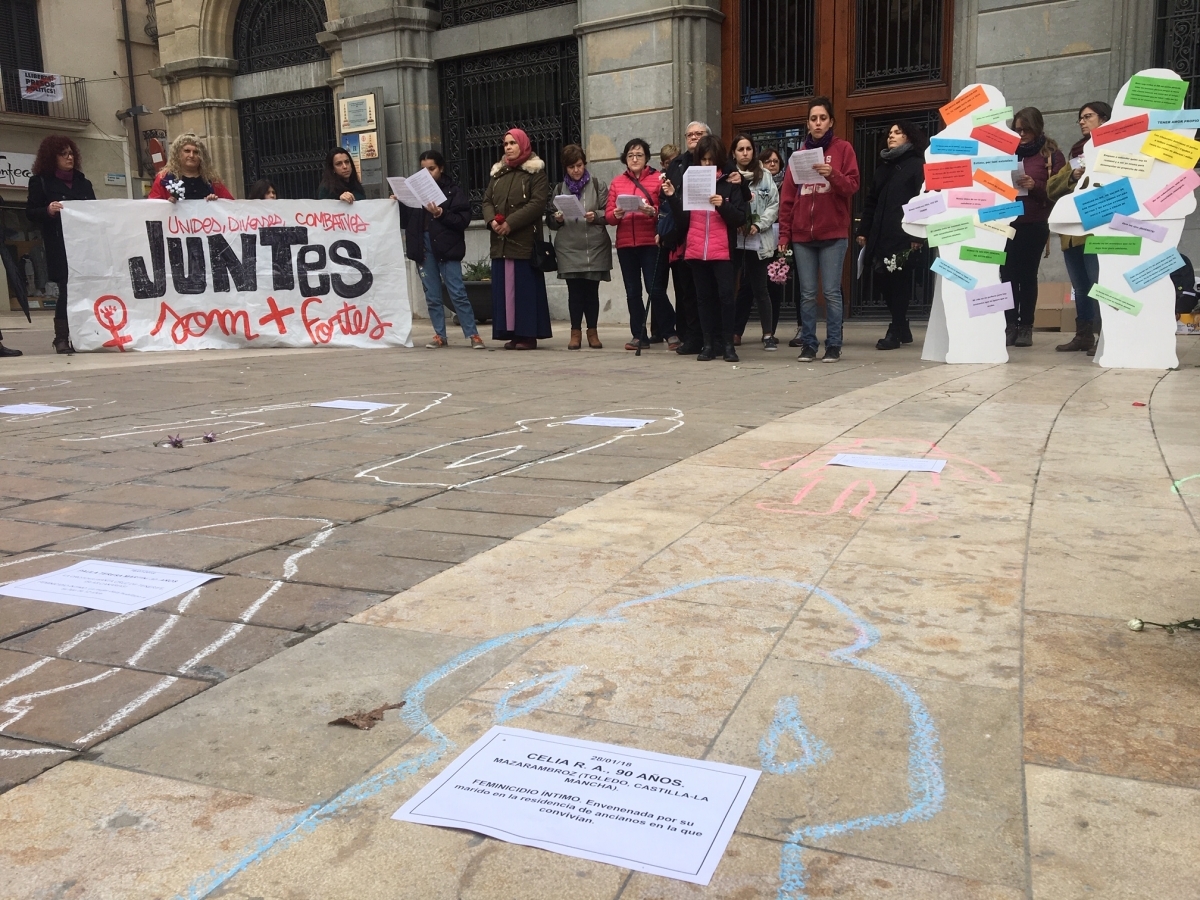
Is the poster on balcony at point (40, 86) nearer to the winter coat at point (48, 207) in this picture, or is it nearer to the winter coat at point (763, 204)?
the winter coat at point (48, 207)

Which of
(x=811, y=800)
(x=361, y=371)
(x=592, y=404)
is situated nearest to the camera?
(x=811, y=800)

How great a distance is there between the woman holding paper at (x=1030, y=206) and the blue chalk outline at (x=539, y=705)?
758 centimetres

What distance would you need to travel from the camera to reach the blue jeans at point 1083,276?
849 centimetres

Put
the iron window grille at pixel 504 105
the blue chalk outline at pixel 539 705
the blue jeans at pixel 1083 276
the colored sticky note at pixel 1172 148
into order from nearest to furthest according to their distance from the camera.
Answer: the blue chalk outline at pixel 539 705
the colored sticky note at pixel 1172 148
the blue jeans at pixel 1083 276
the iron window grille at pixel 504 105

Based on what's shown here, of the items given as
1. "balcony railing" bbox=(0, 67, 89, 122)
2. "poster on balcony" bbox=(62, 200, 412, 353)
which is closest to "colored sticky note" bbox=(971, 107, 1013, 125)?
"poster on balcony" bbox=(62, 200, 412, 353)

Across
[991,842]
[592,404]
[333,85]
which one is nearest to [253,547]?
[991,842]

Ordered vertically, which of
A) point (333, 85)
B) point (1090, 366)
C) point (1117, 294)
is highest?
point (333, 85)

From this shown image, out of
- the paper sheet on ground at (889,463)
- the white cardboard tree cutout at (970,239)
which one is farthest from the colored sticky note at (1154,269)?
the paper sheet on ground at (889,463)

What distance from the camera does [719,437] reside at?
200 inches

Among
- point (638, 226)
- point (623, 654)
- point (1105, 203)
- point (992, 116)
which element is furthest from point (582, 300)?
point (623, 654)

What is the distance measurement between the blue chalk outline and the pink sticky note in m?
6.39

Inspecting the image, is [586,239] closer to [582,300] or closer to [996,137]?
[582,300]

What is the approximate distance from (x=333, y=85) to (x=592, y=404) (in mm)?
12676

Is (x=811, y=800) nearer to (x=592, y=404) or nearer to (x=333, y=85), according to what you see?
(x=592, y=404)
